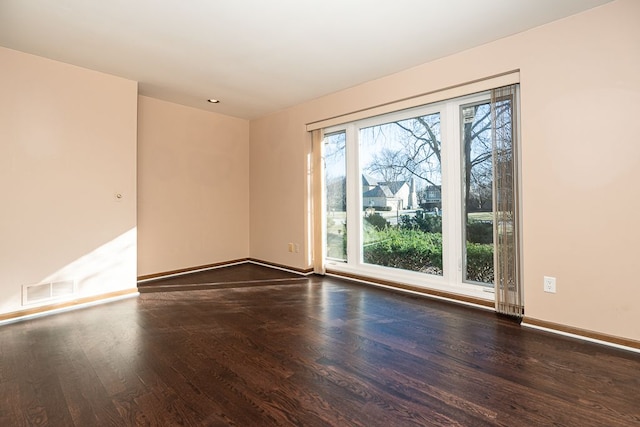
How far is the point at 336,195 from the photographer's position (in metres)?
4.64

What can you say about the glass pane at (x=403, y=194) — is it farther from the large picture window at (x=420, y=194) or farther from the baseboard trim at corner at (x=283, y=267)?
the baseboard trim at corner at (x=283, y=267)

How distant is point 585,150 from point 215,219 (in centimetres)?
478

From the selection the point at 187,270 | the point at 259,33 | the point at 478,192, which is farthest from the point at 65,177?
the point at 478,192

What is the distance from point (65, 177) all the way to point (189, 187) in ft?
5.66

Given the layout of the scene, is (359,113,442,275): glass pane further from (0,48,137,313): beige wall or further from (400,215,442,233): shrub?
(0,48,137,313): beige wall

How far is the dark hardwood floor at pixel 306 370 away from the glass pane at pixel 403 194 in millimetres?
816

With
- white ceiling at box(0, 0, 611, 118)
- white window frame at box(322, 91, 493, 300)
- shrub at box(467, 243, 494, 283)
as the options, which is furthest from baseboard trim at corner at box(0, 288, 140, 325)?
shrub at box(467, 243, 494, 283)

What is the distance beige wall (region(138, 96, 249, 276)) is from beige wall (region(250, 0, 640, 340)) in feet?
12.3

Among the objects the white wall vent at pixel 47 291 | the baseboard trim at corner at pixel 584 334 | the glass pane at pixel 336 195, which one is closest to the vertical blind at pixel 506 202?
the baseboard trim at corner at pixel 584 334

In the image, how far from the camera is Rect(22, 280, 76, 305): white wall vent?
10.2ft

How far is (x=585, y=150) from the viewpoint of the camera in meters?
2.48

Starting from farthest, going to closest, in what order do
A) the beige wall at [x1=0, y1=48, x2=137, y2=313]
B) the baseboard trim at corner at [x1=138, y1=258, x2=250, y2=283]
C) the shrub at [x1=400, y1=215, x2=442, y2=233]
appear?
the baseboard trim at corner at [x1=138, y1=258, x2=250, y2=283], the shrub at [x1=400, y1=215, x2=442, y2=233], the beige wall at [x1=0, y1=48, x2=137, y2=313]

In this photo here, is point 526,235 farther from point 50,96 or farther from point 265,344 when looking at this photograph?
point 50,96

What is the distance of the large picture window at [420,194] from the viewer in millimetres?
3227
